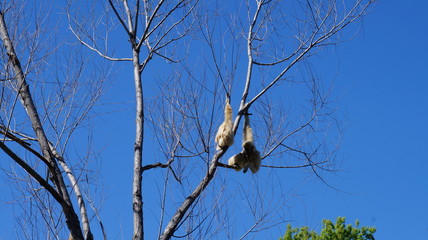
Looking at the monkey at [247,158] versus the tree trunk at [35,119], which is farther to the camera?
the monkey at [247,158]

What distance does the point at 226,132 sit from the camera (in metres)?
6.82

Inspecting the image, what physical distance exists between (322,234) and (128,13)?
1647cm

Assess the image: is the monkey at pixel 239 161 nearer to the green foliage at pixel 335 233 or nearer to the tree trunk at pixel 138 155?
the tree trunk at pixel 138 155

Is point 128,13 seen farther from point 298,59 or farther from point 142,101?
point 298,59

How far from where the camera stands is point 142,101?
6.96 metres

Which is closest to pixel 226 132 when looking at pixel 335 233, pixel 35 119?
pixel 35 119

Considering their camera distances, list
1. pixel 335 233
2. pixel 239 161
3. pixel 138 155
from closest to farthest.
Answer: pixel 138 155 → pixel 239 161 → pixel 335 233

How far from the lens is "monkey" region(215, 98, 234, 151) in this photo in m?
6.77

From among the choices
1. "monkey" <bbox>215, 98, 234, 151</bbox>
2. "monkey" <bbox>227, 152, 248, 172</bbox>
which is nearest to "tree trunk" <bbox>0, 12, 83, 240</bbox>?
"monkey" <bbox>215, 98, 234, 151</bbox>

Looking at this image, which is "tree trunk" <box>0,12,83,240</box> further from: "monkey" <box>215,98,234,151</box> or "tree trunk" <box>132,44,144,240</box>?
"monkey" <box>215,98,234,151</box>

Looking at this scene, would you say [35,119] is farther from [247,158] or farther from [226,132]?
[247,158]

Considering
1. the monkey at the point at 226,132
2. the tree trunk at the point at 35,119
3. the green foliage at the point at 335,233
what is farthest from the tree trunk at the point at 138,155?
the green foliage at the point at 335,233

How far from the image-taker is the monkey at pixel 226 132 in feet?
22.2

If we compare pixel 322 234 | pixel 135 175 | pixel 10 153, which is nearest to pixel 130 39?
pixel 135 175
